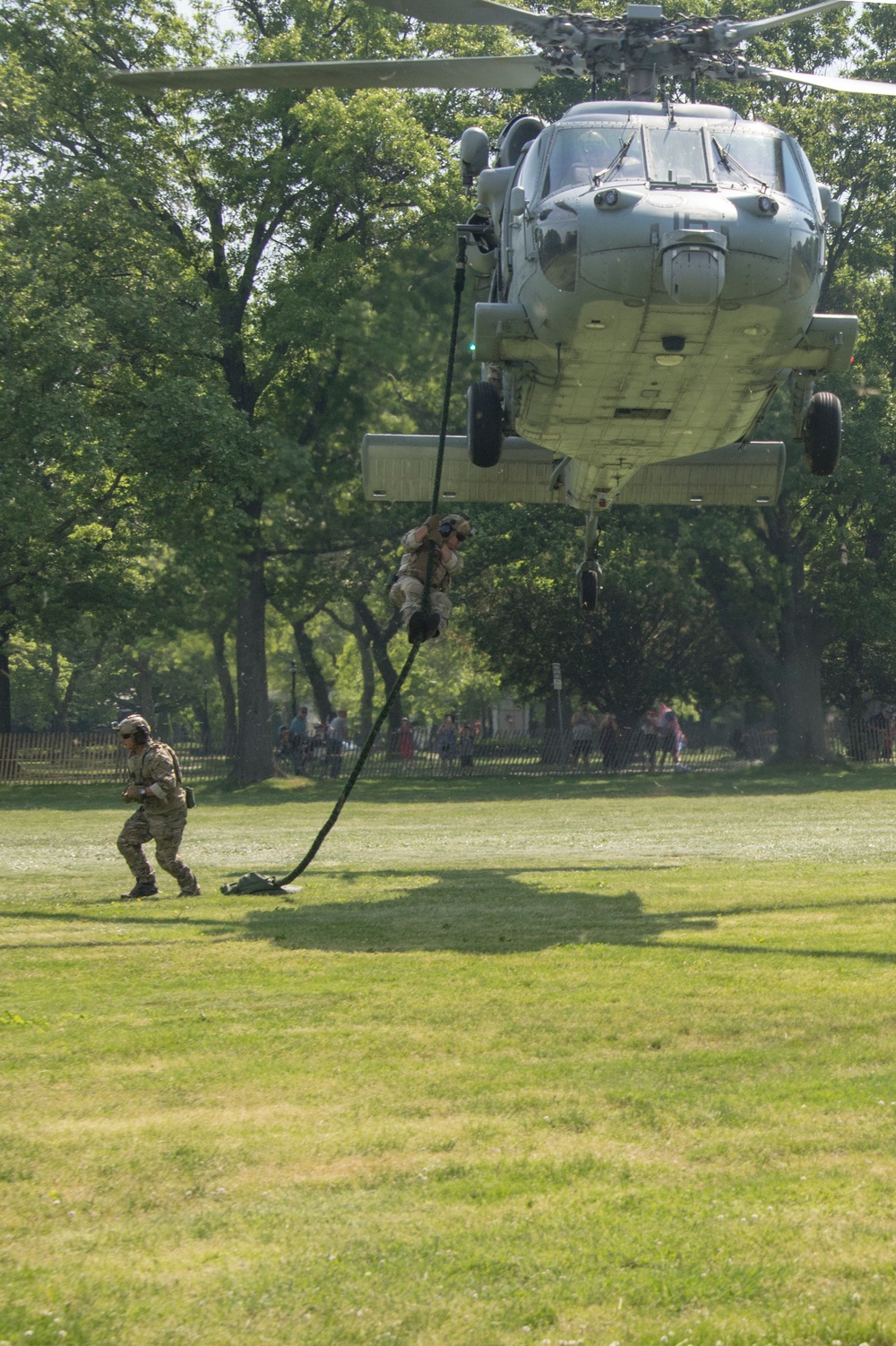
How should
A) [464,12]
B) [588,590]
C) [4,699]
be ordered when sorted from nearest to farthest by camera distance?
[464,12]
[588,590]
[4,699]

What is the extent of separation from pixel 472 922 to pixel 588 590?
917 centimetres

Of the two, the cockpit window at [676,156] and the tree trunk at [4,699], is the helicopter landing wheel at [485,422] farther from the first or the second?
the tree trunk at [4,699]

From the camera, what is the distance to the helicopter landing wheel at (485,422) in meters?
16.0

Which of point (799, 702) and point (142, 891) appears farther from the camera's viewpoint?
point (799, 702)

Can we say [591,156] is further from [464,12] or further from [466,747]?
[466,747]

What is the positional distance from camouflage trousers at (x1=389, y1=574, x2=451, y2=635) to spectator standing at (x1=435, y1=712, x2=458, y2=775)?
2562cm

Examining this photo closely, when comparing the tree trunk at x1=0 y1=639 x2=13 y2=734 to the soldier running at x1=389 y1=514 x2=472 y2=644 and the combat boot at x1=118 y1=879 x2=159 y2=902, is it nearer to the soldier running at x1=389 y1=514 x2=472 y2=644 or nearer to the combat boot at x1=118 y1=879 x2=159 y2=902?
the combat boot at x1=118 y1=879 x2=159 y2=902

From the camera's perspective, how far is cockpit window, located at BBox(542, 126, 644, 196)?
13898 millimetres

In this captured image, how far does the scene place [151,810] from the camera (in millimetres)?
14188

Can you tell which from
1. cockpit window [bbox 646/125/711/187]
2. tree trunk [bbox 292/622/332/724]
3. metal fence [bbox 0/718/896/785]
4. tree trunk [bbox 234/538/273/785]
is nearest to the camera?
cockpit window [bbox 646/125/711/187]

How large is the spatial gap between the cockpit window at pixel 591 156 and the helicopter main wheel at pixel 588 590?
23.7 feet

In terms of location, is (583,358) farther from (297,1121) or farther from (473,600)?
(473,600)

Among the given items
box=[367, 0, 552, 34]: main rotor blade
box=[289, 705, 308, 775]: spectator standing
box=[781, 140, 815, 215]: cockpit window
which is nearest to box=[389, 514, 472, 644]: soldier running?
box=[781, 140, 815, 215]: cockpit window

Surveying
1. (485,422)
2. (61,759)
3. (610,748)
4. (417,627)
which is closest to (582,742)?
(610,748)
